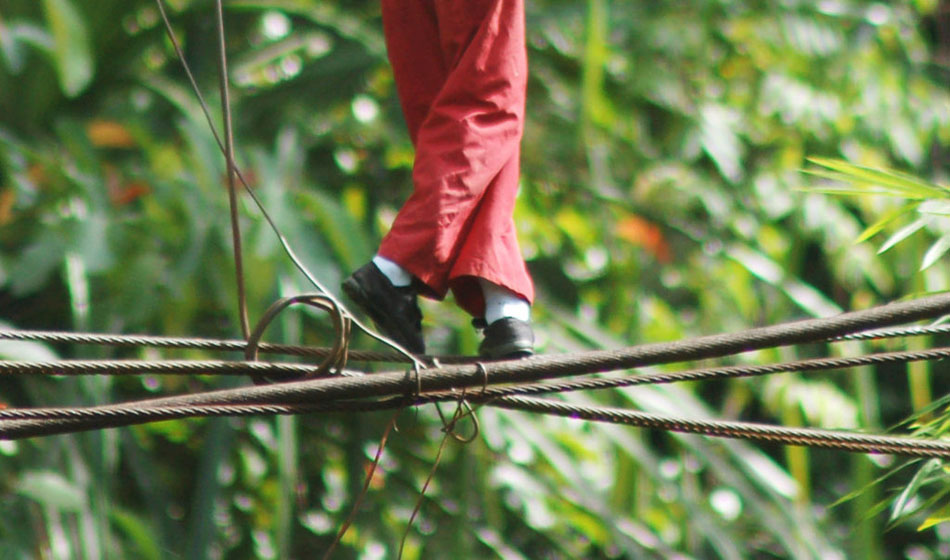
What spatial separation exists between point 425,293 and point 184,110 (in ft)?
8.57

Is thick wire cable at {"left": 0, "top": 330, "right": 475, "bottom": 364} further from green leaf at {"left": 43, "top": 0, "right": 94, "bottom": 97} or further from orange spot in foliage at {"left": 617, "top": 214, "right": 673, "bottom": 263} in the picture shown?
orange spot in foliage at {"left": 617, "top": 214, "right": 673, "bottom": 263}

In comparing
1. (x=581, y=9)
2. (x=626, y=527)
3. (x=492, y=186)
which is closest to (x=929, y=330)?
(x=492, y=186)

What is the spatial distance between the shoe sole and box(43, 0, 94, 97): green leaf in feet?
7.44

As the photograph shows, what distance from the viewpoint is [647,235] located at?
586 centimetres

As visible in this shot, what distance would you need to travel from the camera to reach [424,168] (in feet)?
6.74

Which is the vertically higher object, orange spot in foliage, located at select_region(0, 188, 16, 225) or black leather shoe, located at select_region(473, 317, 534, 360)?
orange spot in foliage, located at select_region(0, 188, 16, 225)

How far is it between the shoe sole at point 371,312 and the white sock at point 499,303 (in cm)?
13

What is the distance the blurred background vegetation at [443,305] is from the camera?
4098mm

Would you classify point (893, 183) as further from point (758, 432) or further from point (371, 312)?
point (371, 312)

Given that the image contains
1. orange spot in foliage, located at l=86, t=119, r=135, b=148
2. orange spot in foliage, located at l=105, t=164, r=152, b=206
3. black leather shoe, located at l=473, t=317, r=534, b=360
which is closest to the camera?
black leather shoe, located at l=473, t=317, r=534, b=360

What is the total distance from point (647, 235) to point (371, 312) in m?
3.91

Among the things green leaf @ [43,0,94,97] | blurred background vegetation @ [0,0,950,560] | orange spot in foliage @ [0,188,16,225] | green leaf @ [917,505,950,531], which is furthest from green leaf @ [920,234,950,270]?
orange spot in foliage @ [0,188,16,225]

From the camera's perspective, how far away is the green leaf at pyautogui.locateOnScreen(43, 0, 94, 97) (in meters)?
4.07

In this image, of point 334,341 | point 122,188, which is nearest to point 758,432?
point 334,341
